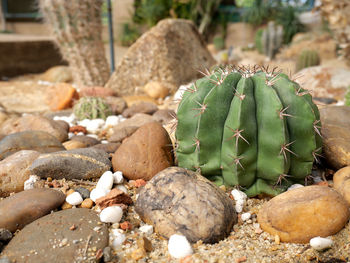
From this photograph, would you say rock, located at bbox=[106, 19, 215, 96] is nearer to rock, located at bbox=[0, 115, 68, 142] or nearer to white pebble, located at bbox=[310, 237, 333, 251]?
rock, located at bbox=[0, 115, 68, 142]

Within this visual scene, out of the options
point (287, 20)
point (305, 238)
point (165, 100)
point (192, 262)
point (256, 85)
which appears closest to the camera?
point (192, 262)

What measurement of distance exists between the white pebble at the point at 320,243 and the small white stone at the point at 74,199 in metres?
1.28

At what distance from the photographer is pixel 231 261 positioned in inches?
63.9

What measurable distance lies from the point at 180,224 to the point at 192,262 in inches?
9.0

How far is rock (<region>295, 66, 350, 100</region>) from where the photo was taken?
509cm

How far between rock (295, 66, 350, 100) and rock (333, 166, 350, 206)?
119 inches

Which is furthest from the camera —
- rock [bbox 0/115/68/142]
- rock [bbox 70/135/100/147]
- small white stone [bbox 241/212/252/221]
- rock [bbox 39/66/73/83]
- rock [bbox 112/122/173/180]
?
rock [bbox 39/66/73/83]

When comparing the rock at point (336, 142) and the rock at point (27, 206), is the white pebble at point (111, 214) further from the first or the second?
the rock at point (336, 142)

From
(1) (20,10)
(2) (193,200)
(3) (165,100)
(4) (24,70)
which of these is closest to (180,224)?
(2) (193,200)

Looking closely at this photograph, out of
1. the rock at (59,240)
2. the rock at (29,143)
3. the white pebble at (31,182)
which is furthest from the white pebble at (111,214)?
the rock at (29,143)

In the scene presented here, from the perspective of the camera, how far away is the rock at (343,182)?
2.01 m

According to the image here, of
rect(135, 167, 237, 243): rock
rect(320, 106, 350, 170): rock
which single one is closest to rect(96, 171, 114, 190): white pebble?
rect(135, 167, 237, 243): rock

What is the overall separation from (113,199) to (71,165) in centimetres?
48

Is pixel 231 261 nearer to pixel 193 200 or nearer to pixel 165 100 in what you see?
pixel 193 200
